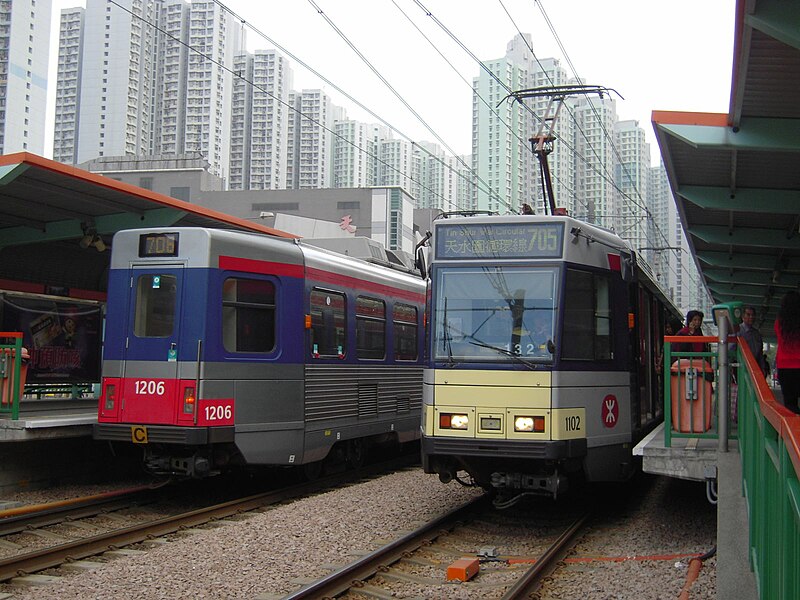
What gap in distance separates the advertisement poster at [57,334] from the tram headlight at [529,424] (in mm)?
7453

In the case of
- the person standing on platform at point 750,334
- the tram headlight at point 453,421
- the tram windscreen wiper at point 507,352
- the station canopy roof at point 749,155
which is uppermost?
the station canopy roof at point 749,155

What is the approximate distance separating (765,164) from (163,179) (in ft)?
198

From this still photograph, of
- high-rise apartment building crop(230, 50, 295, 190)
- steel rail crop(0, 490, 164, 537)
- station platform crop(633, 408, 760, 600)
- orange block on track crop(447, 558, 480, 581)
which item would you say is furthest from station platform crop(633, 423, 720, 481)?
high-rise apartment building crop(230, 50, 295, 190)

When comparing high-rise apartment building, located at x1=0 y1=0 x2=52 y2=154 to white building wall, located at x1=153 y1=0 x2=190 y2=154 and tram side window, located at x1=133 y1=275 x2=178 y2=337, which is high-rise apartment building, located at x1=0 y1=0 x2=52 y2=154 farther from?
tram side window, located at x1=133 y1=275 x2=178 y2=337

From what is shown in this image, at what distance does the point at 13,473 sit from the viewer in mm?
10609

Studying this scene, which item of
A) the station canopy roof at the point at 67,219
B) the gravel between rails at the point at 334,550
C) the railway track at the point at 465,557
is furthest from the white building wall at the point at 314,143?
the railway track at the point at 465,557

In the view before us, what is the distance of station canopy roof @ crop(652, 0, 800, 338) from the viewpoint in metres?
7.50

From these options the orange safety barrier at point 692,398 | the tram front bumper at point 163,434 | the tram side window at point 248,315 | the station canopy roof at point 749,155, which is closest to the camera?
the station canopy roof at point 749,155

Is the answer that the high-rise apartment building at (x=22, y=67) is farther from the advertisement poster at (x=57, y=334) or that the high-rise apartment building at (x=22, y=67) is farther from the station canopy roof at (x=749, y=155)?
the station canopy roof at (x=749, y=155)

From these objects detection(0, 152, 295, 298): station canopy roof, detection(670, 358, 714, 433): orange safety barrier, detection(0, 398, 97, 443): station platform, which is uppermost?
detection(0, 152, 295, 298): station canopy roof

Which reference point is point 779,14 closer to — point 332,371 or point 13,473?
point 332,371

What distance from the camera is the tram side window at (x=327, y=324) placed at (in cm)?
1077

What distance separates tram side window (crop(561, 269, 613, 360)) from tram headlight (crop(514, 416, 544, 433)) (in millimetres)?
676

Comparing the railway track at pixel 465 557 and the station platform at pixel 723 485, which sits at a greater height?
the station platform at pixel 723 485
